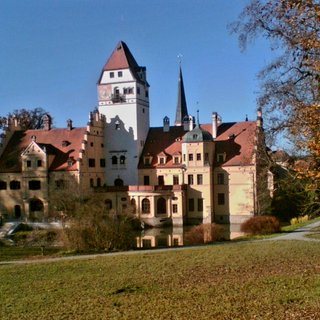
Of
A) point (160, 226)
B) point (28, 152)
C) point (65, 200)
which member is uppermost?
→ point (28, 152)

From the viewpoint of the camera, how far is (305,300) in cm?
923

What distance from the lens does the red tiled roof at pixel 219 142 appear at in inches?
1850

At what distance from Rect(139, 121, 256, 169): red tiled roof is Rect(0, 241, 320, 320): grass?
1136 inches

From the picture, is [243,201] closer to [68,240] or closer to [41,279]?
[68,240]

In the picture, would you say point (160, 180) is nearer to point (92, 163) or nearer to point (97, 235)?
point (92, 163)

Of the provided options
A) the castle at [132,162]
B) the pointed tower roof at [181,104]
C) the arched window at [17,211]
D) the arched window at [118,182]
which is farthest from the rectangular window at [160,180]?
the pointed tower roof at [181,104]

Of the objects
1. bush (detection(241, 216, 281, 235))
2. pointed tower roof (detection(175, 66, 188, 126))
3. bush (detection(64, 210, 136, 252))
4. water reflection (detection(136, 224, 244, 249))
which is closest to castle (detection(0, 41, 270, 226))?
water reflection (detection(136, 224, 244, 249))

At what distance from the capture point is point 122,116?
5116 cm

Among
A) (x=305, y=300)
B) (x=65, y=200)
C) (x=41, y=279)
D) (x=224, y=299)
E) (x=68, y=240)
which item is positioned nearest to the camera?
(x=305, y=300)

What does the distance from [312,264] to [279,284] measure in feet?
11.6

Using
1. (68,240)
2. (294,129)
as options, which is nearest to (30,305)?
(294,129)

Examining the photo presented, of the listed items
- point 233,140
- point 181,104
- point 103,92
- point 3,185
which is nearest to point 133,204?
point 233,140

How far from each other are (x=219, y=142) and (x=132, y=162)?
907 cm

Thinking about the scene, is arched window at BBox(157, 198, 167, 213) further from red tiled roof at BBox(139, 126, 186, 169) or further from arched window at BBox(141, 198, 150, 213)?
red tiled roof at BBox(139, 126, 186, 169)
